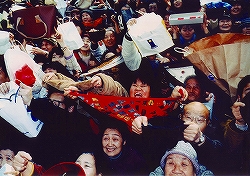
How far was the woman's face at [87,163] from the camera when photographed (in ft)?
6.24

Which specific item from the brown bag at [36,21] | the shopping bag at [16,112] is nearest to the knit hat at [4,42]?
the brown bag at [36,21]

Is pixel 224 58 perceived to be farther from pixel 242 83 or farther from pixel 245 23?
pixel 245 23

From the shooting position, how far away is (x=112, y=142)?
6.35 ft

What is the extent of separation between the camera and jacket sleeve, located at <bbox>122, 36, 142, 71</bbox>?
6.36 ft

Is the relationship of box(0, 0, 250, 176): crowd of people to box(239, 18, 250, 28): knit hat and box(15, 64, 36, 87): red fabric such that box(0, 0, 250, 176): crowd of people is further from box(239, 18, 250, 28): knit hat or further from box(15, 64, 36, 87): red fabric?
box(239, 18, 250, 28): knit hat

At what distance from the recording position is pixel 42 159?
6.66 ft

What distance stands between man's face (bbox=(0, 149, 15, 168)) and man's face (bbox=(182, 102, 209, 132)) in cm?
125

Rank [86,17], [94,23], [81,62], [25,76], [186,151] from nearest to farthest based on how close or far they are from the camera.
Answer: [186,151]
[25,76]
[81,62]
[94,23]
[86,17]

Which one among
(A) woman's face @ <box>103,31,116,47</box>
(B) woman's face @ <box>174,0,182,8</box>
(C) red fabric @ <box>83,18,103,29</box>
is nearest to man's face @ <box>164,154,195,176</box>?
(A) woman's face @ <box>103,31,116,47</box>

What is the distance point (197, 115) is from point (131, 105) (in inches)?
17.0

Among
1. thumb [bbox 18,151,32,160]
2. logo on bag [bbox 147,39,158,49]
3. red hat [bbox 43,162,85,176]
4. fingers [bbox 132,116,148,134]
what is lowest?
red hat [bbox 43,162,85,176]

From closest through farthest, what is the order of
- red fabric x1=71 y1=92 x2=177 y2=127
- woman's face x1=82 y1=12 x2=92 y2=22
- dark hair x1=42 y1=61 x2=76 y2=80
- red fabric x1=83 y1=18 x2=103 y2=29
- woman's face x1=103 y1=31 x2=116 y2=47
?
red fabric x1=71 y1=92 x2=177 y2=127, dark hair x1=42 y1=61 x2=76 y2=80, woman's face x1=103 y1=31 x2=116 y2=47, red fabric x1=83 y1=18 x2=103 y2=29, woman's face x1=82 y1=12 x2=92 y2=22

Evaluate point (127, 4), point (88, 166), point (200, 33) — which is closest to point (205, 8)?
point (200, 33)

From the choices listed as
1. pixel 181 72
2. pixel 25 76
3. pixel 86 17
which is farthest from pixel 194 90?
pixel 86 17
